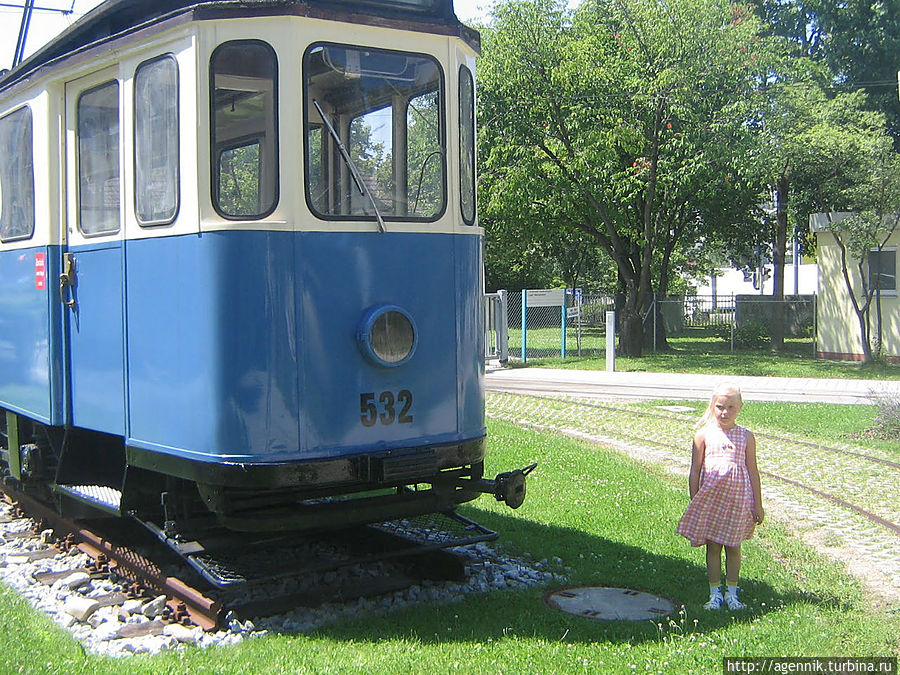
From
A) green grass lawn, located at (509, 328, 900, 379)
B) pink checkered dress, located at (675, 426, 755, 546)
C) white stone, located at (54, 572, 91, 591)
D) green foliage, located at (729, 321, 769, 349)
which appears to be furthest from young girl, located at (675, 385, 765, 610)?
green foliage, located at (729, 321, 769, 349)

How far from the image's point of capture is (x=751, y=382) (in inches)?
811

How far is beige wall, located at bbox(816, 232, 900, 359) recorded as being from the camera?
25.5 metres

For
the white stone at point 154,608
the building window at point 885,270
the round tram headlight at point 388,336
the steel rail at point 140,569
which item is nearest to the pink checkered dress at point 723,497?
the round tram headlight at point 388,336

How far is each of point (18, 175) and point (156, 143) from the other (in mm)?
2075

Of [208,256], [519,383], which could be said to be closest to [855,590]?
[208,256]

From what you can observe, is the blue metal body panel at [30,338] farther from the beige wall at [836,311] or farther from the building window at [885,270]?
the beige wall at [836,311]

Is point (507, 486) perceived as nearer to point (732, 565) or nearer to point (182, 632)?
point (732, 565)

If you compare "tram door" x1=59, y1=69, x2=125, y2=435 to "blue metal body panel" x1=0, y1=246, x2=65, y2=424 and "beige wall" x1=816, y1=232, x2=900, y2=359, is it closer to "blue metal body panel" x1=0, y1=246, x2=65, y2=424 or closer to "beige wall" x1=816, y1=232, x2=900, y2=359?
"blue metal body panel" x1=0, y1=246, x2=65, y2=424

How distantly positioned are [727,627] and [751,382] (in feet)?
51.5

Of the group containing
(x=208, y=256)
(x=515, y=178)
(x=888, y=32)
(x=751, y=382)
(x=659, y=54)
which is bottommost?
(x=751, y=382)

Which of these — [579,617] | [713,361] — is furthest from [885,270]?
[579,617]

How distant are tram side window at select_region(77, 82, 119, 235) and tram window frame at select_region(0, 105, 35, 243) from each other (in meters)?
0.69

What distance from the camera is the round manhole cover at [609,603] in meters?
5.95

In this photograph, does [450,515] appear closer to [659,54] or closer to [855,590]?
[855,590]
